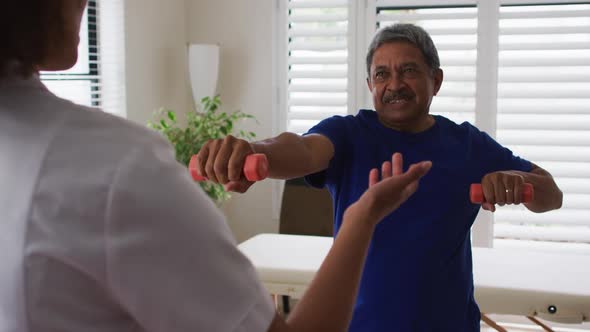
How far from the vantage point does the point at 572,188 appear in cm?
382

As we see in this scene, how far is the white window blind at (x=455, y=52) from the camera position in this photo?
403 centimetres

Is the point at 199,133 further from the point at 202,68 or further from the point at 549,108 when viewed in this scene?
the point at 549,108

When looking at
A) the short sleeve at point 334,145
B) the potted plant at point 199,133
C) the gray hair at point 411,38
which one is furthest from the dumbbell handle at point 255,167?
the potted plant at point 199,133

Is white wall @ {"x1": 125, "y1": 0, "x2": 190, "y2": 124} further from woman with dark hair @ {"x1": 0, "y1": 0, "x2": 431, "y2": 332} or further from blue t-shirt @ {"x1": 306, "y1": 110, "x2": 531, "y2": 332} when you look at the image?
woman with dark hair @ {"x1": 0, "y1": 0, "x2": 431, "y2": 332}

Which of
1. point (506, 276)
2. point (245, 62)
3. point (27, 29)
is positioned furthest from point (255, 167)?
point (245, 62)

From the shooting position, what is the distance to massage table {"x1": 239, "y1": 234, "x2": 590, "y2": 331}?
2.48 m

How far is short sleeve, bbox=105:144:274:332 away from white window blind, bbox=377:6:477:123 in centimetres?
348

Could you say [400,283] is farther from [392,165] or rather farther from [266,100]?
[266,100]

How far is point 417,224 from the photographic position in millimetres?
1554

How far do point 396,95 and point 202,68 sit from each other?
2.79 meters

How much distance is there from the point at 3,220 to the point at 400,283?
1.03m

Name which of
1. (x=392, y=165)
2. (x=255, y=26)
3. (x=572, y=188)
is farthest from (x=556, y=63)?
(x=392, y=165)

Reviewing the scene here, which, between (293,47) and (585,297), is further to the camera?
(293,47)

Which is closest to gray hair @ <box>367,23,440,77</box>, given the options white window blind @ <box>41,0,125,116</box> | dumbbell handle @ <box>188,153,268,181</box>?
dumbbell handle @ <box>188,153,268,181</box>
